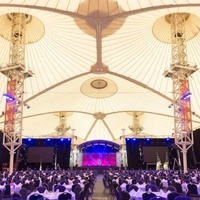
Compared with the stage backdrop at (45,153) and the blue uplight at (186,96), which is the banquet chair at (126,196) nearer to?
the blue uplight at (186,96)

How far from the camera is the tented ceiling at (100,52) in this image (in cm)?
2041

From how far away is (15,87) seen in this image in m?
22.1

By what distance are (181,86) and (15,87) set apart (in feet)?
41.1

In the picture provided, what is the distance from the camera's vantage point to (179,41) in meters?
23.8

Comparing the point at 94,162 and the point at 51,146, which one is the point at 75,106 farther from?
the point at 94,162

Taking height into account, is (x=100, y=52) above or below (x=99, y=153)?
above

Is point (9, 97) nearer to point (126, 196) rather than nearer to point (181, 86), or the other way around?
point (181, 86)

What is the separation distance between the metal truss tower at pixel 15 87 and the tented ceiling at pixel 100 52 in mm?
1471

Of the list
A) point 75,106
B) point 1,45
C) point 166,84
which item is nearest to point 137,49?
point 166,84

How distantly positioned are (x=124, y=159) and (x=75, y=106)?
11946 millimetres

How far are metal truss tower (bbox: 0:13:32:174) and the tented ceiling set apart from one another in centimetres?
147

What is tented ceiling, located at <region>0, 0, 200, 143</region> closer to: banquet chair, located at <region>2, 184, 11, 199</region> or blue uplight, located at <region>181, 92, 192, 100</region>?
blue uplight, located at <region>181, 92, 192, 100</region>

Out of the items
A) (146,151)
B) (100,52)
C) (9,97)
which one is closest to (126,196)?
(9,97)

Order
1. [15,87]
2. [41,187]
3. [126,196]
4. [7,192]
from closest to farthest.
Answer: [126,196] → [41,187] → [7,192] → [15,87]
